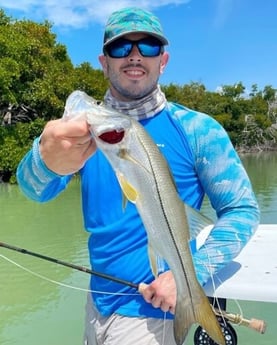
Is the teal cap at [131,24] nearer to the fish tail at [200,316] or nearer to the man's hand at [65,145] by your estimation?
the man's hand at [65,145]

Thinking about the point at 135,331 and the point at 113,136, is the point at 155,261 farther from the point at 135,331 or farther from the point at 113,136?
the point at 113,136

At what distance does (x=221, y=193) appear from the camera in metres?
1.87

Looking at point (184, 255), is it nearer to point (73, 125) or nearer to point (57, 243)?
point (73, 125)

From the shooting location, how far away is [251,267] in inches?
92.5

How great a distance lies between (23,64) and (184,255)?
71.0 feet

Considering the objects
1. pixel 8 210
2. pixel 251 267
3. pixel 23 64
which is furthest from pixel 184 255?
pixel 23 64

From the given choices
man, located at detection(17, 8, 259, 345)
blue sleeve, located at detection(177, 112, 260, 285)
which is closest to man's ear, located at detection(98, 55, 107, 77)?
man, located at detection(17, 8, 259, 345)

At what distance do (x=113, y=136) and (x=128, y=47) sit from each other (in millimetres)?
624

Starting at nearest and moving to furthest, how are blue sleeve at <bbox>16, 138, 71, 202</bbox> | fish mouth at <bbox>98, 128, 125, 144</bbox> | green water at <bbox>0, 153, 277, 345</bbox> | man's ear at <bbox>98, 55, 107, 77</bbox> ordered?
fish mouth at <bbox>98, 128, 125, 144</bbox>
blue sleeve at <bbox>16, 138, 71, 202</bbox>
man's ear at <bbox>98, 55, 107, 77</bbox>
green water at <bbox>0, 153, 277, 345</bbox>

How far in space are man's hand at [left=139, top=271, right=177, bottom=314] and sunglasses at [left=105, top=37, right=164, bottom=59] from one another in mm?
795

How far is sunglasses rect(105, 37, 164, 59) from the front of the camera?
194 centimetres

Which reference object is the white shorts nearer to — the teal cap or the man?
the man

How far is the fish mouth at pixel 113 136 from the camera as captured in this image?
143cm

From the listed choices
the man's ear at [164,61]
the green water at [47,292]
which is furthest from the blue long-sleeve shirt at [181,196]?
the green water at [47,292]
